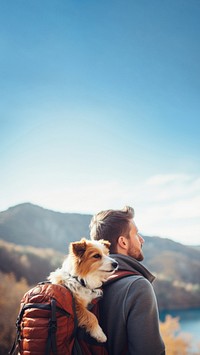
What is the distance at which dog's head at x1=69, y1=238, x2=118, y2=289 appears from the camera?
2238mm

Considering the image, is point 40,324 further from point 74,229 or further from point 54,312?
point 74,229

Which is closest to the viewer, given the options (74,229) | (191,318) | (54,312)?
(54,312)

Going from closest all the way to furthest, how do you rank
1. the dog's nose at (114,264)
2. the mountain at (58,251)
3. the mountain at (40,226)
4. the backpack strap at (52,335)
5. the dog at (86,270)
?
the backpack strap at (52,335)
the dog at (86,270)
the dog's nose at (114,264)
the mountain at (58,251)
the mountain at (40,226)

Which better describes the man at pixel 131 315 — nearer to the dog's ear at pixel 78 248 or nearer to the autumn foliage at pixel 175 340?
the dog's ear at pixel 78 248

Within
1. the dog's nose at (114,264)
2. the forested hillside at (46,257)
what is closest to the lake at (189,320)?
the forested hillside at (46,257)

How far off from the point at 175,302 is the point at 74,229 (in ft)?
20.0

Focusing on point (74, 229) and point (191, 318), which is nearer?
point (74, 229)

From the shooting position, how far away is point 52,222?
42.8 feet

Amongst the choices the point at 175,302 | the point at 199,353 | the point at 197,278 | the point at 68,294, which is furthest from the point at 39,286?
the point at 197,278

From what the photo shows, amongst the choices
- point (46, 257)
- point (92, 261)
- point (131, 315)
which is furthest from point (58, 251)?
point (131, 315)

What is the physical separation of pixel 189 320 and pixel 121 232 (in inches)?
613

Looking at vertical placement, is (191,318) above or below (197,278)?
below

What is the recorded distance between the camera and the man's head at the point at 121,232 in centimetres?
236

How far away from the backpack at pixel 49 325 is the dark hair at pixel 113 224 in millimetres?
671
